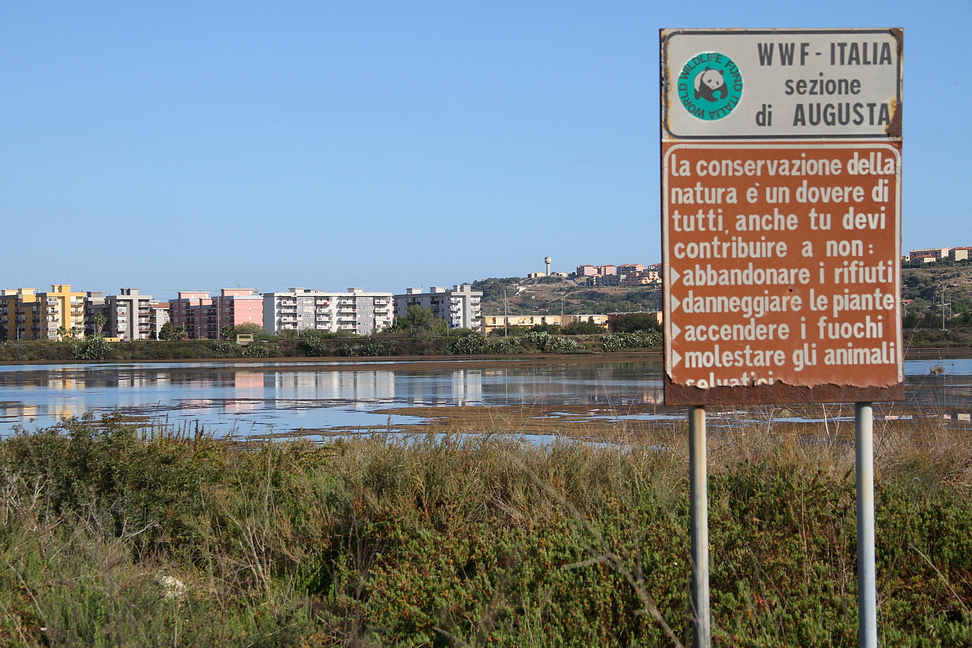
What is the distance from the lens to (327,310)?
192000 millimetres

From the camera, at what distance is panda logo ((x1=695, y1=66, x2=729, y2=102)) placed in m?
4.22

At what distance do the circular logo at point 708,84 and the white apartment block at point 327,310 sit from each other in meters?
184

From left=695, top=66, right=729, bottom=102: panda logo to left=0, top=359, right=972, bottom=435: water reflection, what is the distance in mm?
12826

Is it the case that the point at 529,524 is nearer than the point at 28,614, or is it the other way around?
the point at 28,614

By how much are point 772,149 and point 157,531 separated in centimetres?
623

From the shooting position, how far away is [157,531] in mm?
7848

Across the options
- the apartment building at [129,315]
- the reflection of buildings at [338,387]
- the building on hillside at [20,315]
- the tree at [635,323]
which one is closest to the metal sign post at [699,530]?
the reflection of buildings at [338,387]

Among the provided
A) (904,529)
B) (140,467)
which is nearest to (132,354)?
(140,467)

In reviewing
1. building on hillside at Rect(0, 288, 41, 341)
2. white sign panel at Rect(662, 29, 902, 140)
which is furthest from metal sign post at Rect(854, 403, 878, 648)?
building on hillside at Rect(0, 288, 41, 341)

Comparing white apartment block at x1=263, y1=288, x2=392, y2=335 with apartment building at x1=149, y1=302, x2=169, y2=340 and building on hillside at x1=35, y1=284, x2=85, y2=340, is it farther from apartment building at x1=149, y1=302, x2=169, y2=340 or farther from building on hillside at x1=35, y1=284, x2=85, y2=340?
building on hillside at x1=35, y1=284, x2=85, y2=340

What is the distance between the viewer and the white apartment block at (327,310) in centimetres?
18762

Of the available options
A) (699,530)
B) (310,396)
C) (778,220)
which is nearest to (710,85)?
(778,220)

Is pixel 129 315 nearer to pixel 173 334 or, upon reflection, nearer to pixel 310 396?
pixel 173 334

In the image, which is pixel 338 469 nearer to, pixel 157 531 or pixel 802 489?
pixel 157 531
